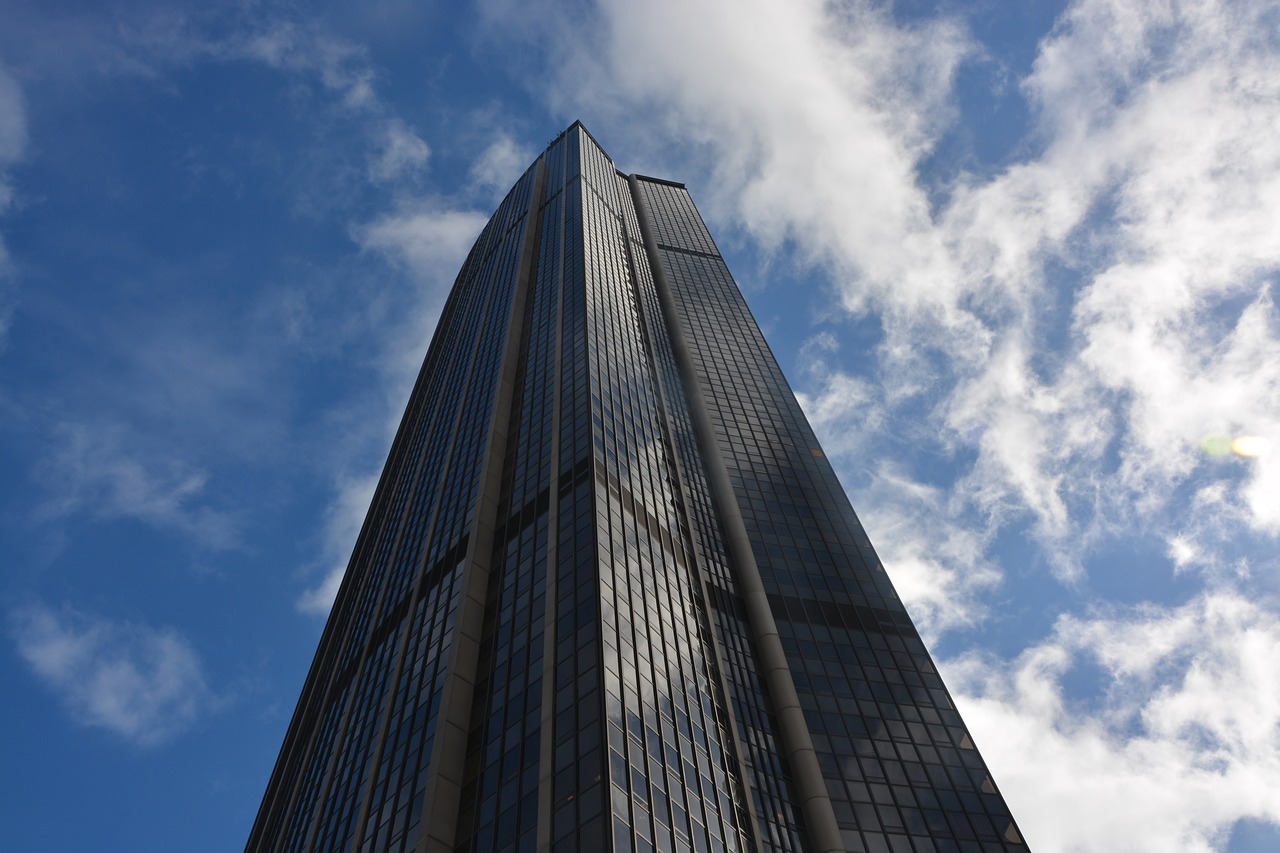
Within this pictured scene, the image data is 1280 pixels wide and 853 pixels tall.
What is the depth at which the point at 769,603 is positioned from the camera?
76062 millimetres

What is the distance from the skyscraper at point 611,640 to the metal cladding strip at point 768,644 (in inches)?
9.1

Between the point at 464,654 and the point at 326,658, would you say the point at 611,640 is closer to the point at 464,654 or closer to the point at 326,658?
the point at 464,654

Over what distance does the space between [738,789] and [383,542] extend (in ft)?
194

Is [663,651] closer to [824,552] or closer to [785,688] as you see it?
[785,688]

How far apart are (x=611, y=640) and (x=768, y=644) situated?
A: 25426 mm

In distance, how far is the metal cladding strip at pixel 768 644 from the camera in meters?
55.4

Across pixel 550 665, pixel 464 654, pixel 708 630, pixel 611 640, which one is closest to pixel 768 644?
pixel 708 630

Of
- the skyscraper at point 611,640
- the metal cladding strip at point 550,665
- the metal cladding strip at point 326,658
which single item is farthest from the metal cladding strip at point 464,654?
the metal cladding strip at point 326,658

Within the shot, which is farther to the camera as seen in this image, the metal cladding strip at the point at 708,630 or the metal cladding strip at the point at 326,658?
→ the metal cladding strip at the point at 326,658

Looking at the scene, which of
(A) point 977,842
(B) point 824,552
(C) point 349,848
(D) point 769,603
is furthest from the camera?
(B) point 824,552

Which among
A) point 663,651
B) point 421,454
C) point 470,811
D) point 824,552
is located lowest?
point 470,811

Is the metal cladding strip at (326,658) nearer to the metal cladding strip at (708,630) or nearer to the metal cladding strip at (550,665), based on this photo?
the metal cladding strip at (550,665)

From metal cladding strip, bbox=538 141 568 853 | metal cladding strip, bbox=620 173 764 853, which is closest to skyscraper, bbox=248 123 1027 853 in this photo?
metal cladding strip, bbox=538 141 568 853

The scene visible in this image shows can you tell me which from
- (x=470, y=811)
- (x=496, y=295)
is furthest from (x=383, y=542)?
(x=470, y=811)
